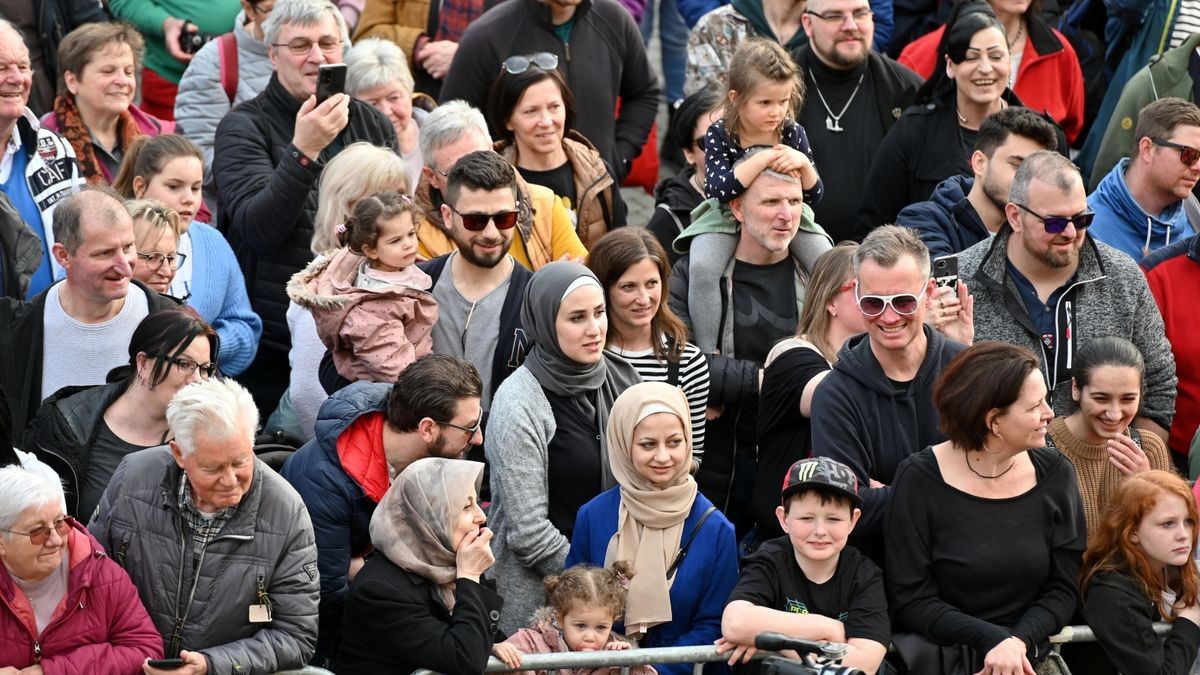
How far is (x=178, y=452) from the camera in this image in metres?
5.63

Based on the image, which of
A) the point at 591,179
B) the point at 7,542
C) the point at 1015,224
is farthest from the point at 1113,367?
the point at 7,542

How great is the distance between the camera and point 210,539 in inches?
223

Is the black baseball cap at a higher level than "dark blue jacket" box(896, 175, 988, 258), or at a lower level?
lower

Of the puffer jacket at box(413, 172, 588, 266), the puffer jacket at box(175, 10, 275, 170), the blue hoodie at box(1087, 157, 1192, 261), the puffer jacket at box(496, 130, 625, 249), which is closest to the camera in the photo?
the puffer jacket at box(413, 172, 588, 266)

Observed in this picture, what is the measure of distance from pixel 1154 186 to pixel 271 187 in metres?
3.96

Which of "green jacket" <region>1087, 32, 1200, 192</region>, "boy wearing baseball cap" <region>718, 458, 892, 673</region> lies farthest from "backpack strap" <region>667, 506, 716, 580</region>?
"green jacket" <region>1087, 32, 1200, 192</region>

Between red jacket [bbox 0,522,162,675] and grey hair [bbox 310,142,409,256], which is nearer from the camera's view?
red jacket [bbox 0,522,162,675]

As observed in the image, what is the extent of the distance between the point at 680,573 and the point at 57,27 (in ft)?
16.9

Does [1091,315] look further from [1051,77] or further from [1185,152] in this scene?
[1051,77]

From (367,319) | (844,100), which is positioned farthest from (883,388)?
(844,100)

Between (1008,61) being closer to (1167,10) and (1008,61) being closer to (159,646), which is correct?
(1167,10)

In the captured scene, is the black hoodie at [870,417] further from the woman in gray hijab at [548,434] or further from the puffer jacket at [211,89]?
the puffer jacket at [211,89]

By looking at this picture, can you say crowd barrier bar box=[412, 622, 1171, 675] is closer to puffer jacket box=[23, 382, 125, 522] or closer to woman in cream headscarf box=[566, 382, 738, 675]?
woman in cream headscarf box=[566, 382, 738, 675]

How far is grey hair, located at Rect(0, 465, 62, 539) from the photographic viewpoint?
17.5 ft
